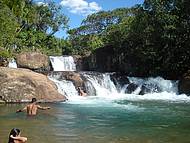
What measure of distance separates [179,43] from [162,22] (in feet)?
8.22

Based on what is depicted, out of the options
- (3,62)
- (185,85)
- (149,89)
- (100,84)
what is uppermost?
(3,62)

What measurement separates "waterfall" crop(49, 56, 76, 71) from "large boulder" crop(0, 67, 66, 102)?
1610 centimetres

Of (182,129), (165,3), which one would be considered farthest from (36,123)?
(165,3)

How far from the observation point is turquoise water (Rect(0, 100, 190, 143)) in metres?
13.9

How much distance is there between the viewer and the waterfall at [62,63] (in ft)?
139

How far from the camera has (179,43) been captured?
3819 cm

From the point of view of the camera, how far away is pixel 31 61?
39469 millimetres

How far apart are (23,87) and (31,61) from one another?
14.7m

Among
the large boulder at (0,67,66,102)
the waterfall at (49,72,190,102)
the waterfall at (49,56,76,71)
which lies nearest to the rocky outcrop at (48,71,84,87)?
the waterfall at (49,72,190,102)

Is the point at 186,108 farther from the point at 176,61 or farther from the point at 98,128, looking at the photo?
the point at 176,61

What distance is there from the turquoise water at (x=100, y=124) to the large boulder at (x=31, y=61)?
1628cm

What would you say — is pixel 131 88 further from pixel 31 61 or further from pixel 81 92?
pixel 31 61

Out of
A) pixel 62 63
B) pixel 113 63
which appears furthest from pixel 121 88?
pixel 62 63

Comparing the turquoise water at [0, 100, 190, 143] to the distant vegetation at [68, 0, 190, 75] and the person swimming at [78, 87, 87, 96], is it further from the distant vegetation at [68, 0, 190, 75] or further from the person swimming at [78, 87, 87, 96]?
the distant vegetation at [68, 0, 190, 75]
